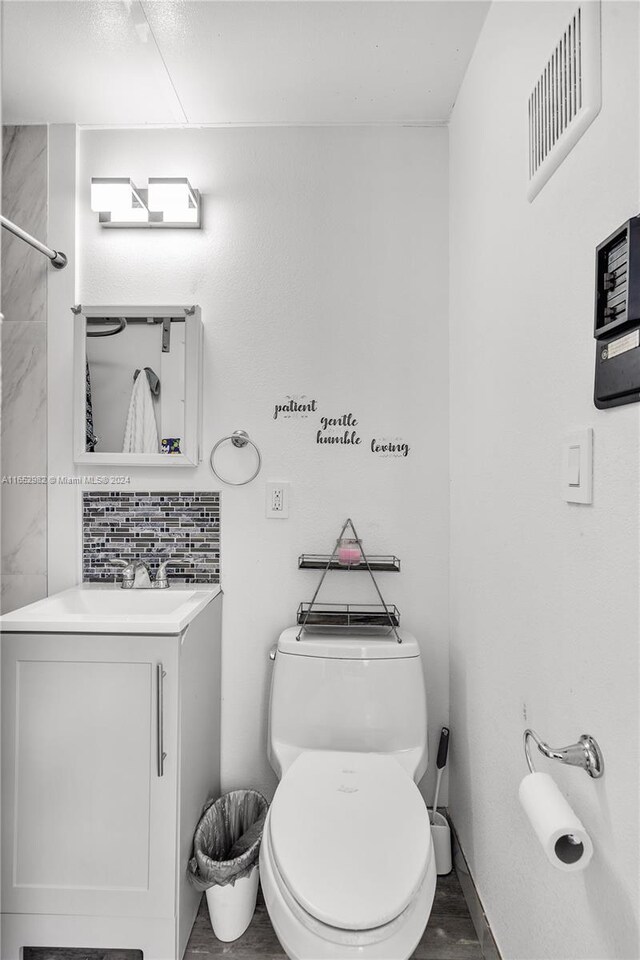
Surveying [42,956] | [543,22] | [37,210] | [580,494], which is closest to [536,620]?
[580,494]

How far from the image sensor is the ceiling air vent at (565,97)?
894mm

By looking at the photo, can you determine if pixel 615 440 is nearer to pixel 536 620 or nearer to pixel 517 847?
pixel 536 620

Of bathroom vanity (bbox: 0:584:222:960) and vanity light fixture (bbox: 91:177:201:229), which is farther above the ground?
vanity light fixture (bbox: 91:177:201:229)

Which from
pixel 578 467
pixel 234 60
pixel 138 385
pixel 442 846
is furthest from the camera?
pixel 138 385

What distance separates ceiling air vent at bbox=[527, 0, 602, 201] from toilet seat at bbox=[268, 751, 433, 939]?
4.38 ft

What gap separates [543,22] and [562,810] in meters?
1.36

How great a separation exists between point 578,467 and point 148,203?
5.35ft

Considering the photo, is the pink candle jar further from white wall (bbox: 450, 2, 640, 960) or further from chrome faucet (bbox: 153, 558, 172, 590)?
chrome faucet (bbox: 153, 558, 172, 590)

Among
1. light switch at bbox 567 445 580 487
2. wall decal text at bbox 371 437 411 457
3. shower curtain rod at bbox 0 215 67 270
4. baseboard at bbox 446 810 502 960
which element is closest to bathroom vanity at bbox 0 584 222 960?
baseboard at bbox 446 810 502 960

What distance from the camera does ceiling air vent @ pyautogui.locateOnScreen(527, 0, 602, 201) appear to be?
2.93 ft

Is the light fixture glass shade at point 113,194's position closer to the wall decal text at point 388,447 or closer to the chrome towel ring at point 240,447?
the chrome towel ring at point 240,447

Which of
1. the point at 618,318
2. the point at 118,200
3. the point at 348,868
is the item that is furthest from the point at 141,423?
the point at 618,318

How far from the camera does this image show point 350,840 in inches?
49.5

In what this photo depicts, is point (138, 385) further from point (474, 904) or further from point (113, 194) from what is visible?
point (474, 904)
